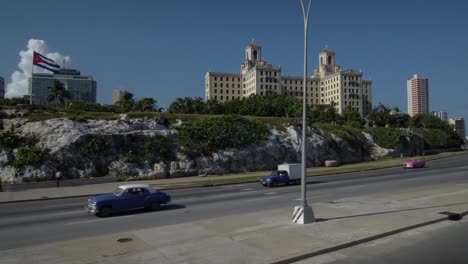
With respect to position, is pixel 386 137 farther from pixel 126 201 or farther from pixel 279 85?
pixel 279 85

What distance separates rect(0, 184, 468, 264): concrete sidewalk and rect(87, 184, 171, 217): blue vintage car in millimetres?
5137

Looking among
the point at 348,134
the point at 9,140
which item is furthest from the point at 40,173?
the point at 348,134

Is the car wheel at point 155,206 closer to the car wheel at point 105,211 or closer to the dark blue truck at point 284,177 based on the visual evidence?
the car wheel at point 105,211

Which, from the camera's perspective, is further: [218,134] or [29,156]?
[218,134]

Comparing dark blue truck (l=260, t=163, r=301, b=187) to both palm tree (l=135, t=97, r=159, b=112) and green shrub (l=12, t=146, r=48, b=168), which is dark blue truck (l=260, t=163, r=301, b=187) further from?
palm tree (l=135, t=97, r=159, b=112)

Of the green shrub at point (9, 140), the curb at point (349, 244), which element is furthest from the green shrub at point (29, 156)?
the curb at point (349, 244)

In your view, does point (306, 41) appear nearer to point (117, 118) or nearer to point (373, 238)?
point (373, 238)

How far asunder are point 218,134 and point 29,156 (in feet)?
82.9

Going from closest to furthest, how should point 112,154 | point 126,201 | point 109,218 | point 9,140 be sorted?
point 109,218 < point 126,201 < point 9,140 < point 112,154

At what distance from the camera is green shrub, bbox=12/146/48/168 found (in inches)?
1592

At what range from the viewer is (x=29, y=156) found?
135 ft

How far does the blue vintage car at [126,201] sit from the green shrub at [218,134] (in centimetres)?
3132

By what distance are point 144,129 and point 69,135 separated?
34.3 ft

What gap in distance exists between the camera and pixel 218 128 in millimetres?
58312
